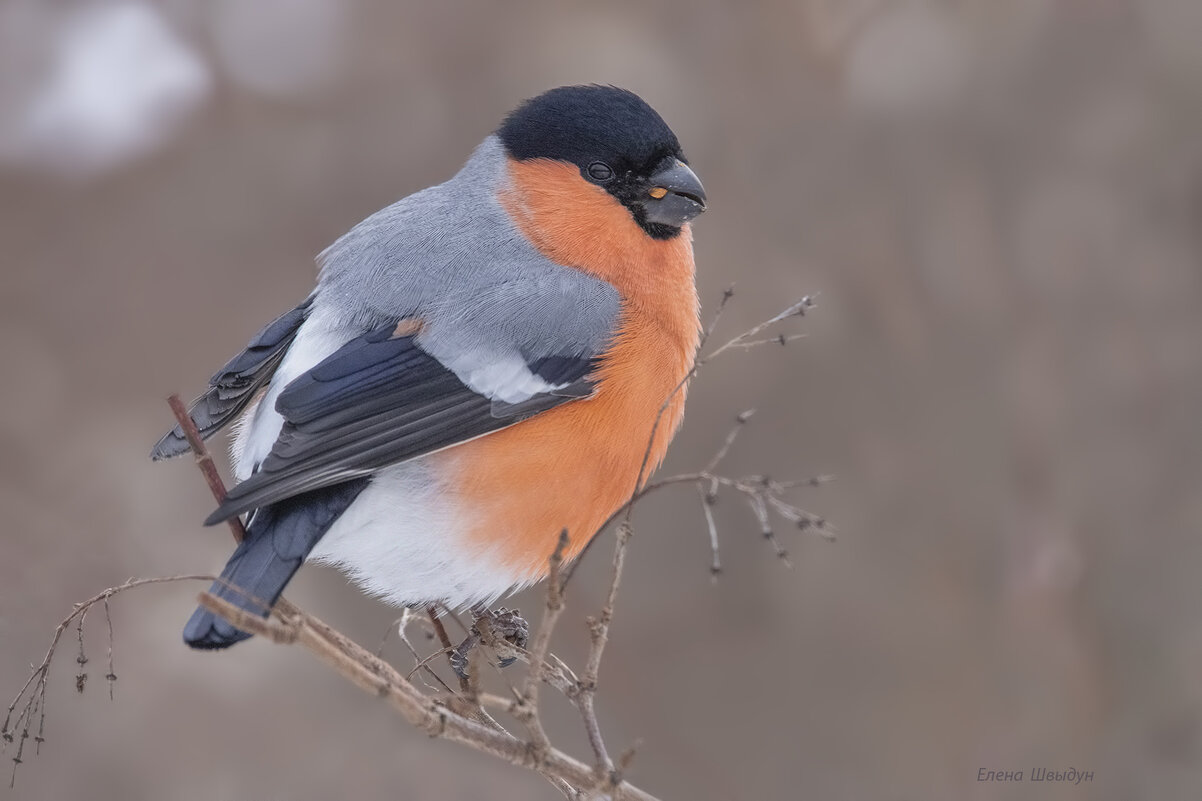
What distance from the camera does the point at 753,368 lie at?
2498 millimetres

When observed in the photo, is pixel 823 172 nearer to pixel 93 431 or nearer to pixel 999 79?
pixel 999 79

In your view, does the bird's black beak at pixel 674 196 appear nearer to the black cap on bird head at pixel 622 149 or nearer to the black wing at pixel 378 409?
the black cap on bird head at pixel 622 149

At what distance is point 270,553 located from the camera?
1496 mm

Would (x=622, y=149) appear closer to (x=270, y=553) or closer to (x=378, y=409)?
(x=378, y=409)

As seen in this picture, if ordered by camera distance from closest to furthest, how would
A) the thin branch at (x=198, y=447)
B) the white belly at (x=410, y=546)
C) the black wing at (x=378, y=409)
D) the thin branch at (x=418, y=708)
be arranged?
the thin branch at (x=418, y=708) → the thin branch at (x=198, y=447) → the black wing at (x=378, y=409) → the white belly at (x=410, y=546)

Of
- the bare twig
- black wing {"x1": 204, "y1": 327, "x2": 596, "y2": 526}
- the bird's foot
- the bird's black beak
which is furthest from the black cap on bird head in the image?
the bare twig

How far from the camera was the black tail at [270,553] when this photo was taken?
136cm

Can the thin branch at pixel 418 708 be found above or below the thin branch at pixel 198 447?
below

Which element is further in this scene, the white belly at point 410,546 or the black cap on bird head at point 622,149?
the black cap on bird head at point 622,149

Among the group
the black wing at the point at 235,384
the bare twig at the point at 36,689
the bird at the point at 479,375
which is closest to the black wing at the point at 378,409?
the bird at the point at 479,375

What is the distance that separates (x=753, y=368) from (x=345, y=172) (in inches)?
39.8

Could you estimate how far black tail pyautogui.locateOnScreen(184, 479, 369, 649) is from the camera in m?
1.36

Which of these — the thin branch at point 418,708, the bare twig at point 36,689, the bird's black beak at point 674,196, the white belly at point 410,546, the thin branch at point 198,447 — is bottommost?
the bare twig at point 36,689

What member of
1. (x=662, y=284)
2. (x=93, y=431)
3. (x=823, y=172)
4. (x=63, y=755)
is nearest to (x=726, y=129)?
(x=823, y=172)
